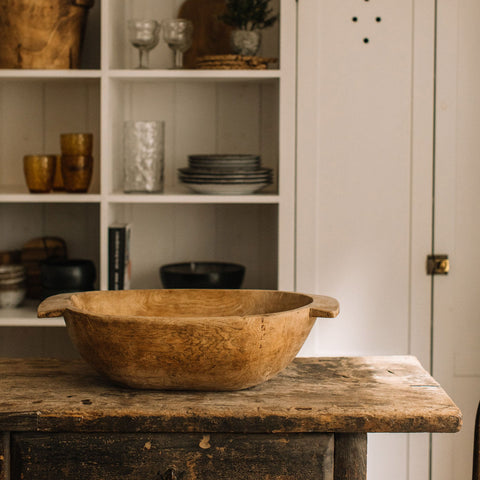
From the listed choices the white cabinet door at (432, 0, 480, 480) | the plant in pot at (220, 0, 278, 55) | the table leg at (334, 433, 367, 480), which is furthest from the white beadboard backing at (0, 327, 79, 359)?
the table leg at (334, 433, 367, 480)

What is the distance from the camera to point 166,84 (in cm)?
257

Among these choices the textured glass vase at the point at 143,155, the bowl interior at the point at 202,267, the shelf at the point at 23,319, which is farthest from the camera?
the bowl interior at the point at 202,267

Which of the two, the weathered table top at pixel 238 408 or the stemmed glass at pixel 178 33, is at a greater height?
the stemmed glass at pixel 178 33

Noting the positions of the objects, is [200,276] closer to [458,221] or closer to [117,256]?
[117,256]

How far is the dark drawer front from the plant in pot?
1499mm

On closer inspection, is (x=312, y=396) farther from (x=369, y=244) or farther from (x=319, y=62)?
(x=319, y=62)

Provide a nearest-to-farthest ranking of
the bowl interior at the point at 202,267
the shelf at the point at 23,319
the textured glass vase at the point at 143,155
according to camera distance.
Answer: the shelf at the point at 23,319, the textured glass vase at the point at 143,155, the bowl interior at the point at 202,267

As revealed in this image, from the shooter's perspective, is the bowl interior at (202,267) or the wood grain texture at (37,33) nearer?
the wood grain texture at (37,33)

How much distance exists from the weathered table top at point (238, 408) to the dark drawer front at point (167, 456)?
20 millimetres

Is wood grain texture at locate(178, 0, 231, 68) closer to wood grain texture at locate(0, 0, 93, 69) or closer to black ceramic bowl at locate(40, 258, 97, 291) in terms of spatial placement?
wood grain texture at locate(0, 0, 93, 69)

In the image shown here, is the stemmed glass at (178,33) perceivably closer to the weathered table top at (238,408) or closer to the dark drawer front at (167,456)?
the weathered table top at (238,408)

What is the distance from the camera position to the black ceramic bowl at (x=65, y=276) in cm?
228

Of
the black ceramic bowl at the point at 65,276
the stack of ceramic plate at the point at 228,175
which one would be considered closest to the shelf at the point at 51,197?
the black ceramic bowl at the point at 65,276

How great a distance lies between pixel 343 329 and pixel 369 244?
11.4 inches
